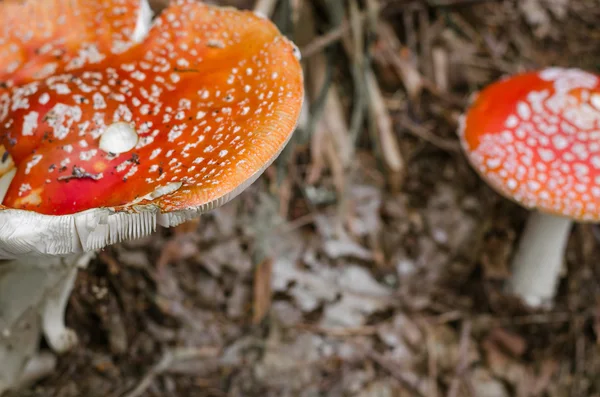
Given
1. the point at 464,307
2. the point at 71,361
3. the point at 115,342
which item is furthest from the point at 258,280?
the point at 464,307

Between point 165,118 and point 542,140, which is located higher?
point 165,118

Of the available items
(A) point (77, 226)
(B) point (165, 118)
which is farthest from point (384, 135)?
(A) point (77, 226)

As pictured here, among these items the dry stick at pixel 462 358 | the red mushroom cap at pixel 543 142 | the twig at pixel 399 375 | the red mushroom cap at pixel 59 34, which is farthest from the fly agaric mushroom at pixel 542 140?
the red mushroom cap at pixel 59 34

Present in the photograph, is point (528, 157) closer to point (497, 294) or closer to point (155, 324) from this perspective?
point (497, 294)

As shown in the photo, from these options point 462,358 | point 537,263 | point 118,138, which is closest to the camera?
point 118,138

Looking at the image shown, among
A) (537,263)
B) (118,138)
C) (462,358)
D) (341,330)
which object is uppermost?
(118,138)

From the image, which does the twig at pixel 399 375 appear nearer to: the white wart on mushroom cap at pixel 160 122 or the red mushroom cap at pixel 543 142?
the red mushroom cap at pixel 543 142

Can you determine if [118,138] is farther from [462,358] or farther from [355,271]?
[462,358]
